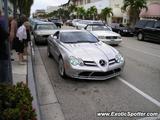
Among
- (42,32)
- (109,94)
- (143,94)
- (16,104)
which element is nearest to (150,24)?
(42,32)

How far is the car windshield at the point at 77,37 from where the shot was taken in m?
8.58

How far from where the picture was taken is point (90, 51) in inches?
289

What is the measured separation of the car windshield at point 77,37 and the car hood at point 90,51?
1.60 feet

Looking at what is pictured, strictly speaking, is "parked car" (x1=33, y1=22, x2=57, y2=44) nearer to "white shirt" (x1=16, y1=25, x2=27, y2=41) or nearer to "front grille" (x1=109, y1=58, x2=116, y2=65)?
"white shirt" (x1=16, y1=25, x2=27, y2=41)

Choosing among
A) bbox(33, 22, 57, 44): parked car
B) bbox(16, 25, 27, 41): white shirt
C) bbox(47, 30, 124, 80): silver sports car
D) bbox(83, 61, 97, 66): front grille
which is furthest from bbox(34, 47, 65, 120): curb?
bbox(33, 22, 57, 44): parked car

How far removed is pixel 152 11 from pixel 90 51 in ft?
83.4

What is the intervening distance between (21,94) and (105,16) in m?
41.0

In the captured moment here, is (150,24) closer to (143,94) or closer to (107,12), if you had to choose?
(143,94)

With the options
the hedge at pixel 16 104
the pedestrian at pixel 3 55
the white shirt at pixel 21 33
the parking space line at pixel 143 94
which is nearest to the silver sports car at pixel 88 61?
the parking space line at pixel 143 94

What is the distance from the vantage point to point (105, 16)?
142 ft

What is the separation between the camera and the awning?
29.9m

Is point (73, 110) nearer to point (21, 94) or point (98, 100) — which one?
point (98, 100)

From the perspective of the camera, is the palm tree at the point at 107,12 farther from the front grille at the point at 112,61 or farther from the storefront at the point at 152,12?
the front grille at the point at 112,61

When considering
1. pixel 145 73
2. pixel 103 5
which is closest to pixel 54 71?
pixel 145 73
